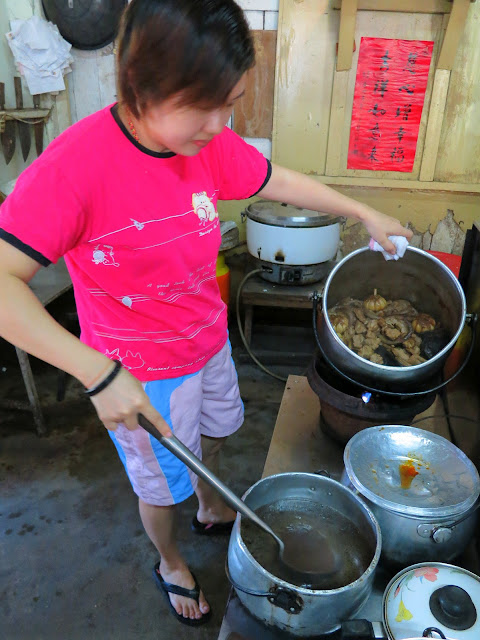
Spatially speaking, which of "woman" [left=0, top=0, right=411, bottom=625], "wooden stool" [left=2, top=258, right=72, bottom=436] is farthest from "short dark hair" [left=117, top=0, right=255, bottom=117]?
"wooden stool" [left=2, top=258, right=72, bottom=436]

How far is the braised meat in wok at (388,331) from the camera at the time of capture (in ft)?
5.73

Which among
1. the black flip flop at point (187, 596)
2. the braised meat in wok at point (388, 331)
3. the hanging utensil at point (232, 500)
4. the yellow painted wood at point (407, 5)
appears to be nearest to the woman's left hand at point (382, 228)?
the braised meat in wok at point (388, 331)

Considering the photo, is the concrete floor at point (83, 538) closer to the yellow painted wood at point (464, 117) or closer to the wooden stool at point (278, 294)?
the wooden stool at point (278, 294)

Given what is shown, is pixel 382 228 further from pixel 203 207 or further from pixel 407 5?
pixel 407 5

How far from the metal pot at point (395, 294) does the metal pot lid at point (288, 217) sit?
1265mm

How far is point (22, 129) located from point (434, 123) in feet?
9.78

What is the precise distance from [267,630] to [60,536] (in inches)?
61.5

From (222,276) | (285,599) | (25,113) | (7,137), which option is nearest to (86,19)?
(25,113)

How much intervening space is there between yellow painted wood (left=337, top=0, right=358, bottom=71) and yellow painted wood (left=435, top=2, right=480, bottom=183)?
73 cm

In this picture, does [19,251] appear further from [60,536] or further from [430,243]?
[430,243]

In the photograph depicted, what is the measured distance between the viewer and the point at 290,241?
3188mm

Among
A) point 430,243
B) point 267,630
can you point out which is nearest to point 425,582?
point 267,630

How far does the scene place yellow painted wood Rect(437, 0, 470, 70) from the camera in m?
3.05

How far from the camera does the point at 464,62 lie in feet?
10.8
